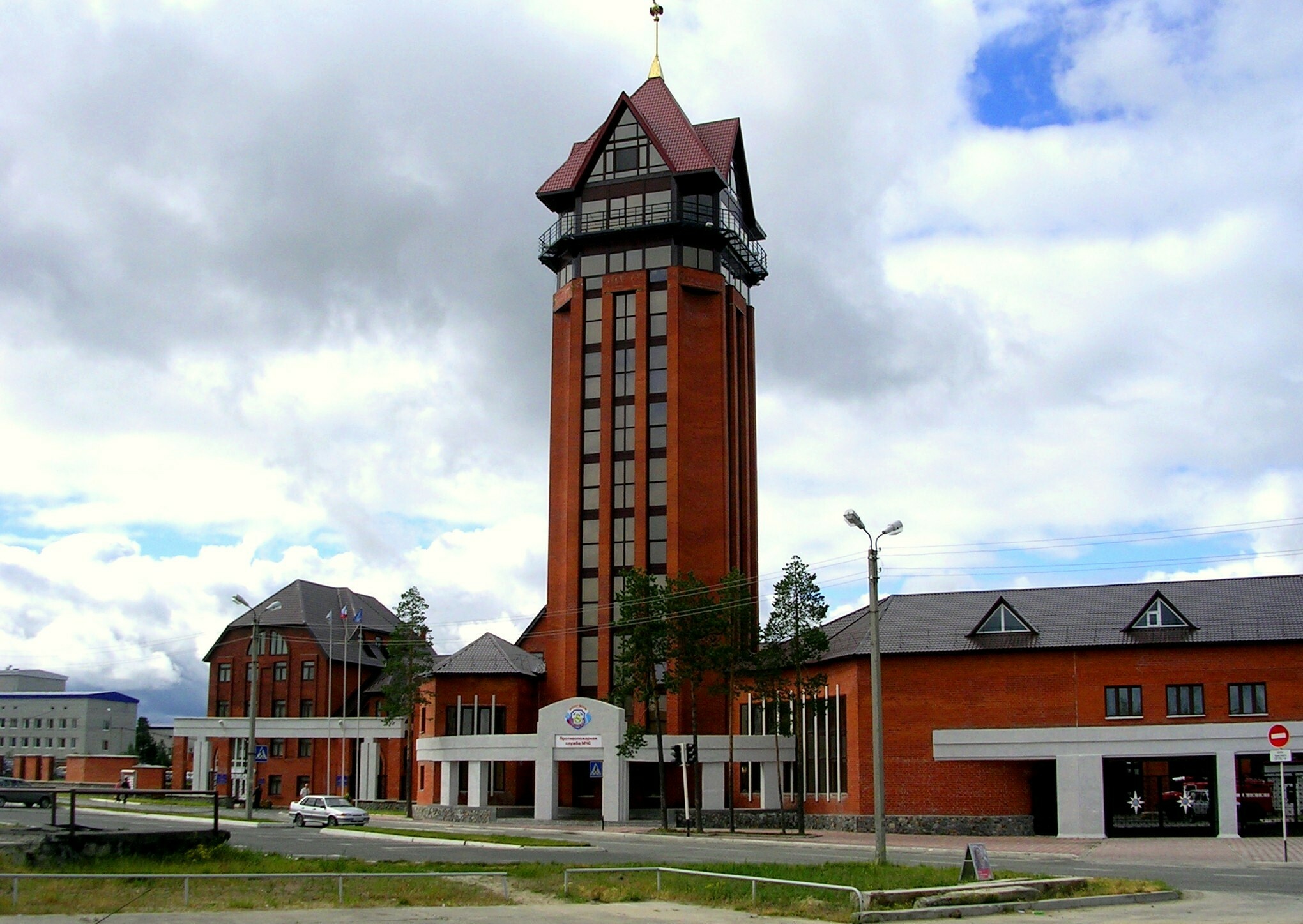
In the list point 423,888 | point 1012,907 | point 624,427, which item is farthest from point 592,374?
point 1012,907

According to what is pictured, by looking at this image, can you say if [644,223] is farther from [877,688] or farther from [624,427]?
[877,688]

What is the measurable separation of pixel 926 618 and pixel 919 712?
14.4ft

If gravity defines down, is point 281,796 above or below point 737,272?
below

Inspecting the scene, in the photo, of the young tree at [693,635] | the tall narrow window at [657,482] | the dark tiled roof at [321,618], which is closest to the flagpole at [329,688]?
the dark tiled roof at [321,618]

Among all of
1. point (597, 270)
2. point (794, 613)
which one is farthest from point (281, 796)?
point (794, 613)

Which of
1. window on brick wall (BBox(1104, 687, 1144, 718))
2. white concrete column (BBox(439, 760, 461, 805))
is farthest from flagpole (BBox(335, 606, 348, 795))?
window on brick wall (BBox(1104, 687, 1144, 718))

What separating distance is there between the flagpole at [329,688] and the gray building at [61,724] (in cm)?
6679

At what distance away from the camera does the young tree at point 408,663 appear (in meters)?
71.6

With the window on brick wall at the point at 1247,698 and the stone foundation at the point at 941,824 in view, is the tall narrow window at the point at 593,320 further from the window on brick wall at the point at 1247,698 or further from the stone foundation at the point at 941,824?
the window on brick wall at the point at 1247,698

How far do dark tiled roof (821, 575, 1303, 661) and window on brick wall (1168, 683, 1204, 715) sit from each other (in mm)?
1745

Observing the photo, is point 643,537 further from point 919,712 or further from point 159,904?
point 159,904

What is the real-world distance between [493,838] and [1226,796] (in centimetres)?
2755

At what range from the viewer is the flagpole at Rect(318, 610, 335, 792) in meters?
86.8

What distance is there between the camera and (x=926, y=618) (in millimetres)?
56906
